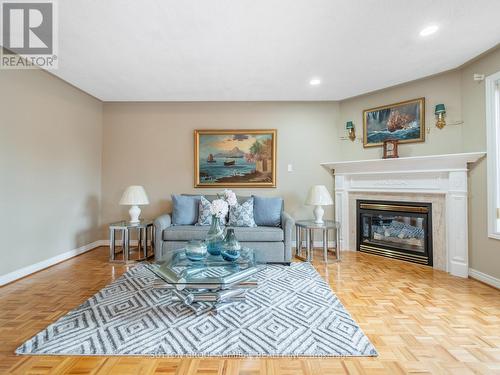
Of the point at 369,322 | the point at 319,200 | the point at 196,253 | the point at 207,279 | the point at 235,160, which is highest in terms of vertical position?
the point at 235,160

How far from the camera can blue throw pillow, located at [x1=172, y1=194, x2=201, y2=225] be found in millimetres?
3697

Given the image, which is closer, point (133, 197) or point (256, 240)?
point (256, 240)

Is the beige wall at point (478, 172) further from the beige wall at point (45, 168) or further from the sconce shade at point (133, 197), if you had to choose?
the beige wall at point (45, 168)

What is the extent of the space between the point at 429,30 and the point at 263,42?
1.55m

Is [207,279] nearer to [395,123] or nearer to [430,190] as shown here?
[430,190]

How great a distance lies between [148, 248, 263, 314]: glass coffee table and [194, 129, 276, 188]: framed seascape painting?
80.4 inches

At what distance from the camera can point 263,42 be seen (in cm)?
248

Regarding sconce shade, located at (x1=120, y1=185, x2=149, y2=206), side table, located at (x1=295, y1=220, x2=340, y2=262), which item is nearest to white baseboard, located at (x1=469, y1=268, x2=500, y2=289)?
side table, located at (x1=295, y1=220, x2=340, y2=262)

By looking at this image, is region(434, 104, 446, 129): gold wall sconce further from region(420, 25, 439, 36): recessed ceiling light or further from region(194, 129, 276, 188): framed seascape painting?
region(194, 129, 276, 188): framed seascape painting

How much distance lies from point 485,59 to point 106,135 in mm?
5485

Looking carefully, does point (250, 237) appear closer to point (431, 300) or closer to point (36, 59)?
point (431, 300)

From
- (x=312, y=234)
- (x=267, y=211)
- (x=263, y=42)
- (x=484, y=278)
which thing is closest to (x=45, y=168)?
(x=267, y=211)

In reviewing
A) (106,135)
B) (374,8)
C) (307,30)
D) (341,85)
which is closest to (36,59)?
(106,135)

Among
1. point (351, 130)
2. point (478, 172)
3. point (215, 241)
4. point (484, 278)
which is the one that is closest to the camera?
point (215, 241)
